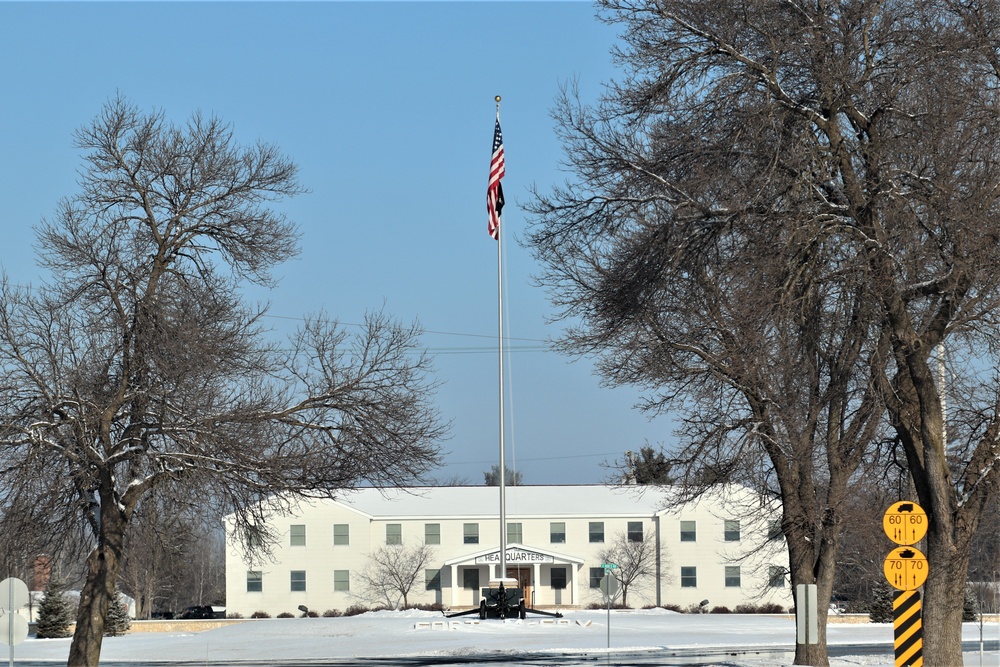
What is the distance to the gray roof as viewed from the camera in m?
75.2

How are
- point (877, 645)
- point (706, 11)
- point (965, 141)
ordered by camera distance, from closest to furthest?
point (965, 141)
point (706, 11)
point (877, 645)

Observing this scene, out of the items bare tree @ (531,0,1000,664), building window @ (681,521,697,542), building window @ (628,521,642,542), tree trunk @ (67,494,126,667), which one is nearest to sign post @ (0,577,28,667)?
tree trunk @ (67,494,126,667)

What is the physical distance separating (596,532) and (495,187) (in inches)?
1588

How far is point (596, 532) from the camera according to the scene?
74875mm

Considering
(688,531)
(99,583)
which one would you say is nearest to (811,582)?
(99,583)

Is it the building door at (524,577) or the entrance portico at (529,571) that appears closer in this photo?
the entrance portico at (529,571)

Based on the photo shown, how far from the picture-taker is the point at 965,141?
1481 centimetres

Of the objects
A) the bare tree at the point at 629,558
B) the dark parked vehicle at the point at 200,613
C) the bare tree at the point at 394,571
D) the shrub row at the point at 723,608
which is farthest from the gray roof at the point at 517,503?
the dark parked vehicle at the point at 200,613

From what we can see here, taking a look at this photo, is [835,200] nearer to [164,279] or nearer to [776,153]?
[776,153]

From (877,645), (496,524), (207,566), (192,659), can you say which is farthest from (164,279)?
(207,566)

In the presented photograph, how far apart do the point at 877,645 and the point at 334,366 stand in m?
23.3

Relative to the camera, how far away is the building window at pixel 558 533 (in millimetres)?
75188

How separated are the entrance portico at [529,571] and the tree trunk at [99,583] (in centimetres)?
4993

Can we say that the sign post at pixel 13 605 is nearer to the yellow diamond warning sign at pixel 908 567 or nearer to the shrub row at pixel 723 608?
the yellow diamond warning sign at pixel 908 567
